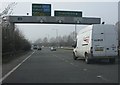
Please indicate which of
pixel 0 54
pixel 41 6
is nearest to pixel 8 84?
pixel 0 54

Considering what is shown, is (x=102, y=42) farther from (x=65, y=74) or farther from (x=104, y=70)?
(x=65, y=74)

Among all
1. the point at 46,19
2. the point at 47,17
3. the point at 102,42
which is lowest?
the point at 102,42

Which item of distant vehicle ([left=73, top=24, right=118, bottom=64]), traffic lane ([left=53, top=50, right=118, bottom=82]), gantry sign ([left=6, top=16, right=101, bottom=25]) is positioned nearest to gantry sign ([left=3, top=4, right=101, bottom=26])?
gantry sign ([left=6, top=16, right=101, bottom=25])

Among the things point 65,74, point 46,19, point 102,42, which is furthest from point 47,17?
point 65,74

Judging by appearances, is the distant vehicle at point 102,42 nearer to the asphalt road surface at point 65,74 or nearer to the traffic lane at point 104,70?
the traffic lane at point 104,70

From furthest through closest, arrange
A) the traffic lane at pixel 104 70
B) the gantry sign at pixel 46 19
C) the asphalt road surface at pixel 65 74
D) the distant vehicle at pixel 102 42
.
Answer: the gantry sign at pixel 46 19 → the distant vehicle at pixel 102 42 → the traffic lane at pixel 104 70 → the asphalt road surface at pixel 65 74

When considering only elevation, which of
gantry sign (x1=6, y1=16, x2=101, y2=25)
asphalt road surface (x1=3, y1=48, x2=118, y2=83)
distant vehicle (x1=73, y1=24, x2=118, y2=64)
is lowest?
asphalt road surface (x1=3, y1=48, x2=118, y2=83)

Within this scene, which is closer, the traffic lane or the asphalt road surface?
the asphalt road surface

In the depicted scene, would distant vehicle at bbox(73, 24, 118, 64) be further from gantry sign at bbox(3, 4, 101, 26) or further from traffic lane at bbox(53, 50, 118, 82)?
gantry sign at bbox(3, 4, 101, 26)

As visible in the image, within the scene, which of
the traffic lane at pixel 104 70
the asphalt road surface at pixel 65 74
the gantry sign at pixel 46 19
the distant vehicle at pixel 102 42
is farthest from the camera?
the gantry sign at pixel 46 19

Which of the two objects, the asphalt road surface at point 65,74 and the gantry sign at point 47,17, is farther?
the gantry sign at point 47,17

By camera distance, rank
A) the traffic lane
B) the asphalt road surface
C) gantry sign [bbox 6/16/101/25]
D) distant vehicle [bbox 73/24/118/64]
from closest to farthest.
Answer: the asphalt road surface
the traffic lane
distant vehicle [bbox 73/24/118/64]
gantry sign [bbox 6/16/101/25]

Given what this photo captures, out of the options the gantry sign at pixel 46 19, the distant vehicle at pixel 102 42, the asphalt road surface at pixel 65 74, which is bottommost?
the asphalt road surface at pixel 65 74

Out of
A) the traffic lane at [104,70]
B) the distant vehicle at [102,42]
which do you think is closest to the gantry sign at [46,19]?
the distant vehicle at [102,42]
